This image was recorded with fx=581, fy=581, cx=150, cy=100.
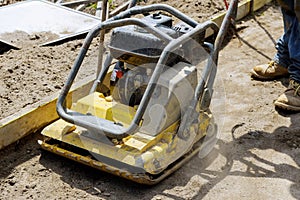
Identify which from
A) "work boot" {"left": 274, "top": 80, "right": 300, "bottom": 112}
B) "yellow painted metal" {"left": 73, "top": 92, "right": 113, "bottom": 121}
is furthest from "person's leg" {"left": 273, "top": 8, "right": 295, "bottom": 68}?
"yellow painted metal" {"left": 73, "top": 92, "right": 113, "bottom": 121}

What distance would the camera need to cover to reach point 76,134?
3.64m

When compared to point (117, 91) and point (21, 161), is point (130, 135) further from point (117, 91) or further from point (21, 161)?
point (21, 161)

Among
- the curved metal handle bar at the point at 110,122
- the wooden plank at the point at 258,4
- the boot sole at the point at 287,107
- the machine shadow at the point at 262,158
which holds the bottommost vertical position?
the machine shadow at the point at 262,158

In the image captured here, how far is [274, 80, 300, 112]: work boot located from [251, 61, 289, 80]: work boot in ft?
1.21

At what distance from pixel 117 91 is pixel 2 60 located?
1358mm

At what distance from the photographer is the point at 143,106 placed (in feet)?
10.9

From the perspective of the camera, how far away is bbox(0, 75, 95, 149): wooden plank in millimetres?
3791

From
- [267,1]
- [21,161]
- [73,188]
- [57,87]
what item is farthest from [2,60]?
[267,1]

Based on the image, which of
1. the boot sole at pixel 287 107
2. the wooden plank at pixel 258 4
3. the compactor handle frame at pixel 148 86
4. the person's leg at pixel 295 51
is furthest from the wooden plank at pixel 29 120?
the wooden plank at pixel 258 4

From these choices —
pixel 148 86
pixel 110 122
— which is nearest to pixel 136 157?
pixel 110 122

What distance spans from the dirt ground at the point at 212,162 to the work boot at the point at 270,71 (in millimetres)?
62

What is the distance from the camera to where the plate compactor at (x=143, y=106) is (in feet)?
11.3

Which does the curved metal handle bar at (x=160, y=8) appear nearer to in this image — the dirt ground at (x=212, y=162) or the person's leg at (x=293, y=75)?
the dirt ground at (x=212, y=162)

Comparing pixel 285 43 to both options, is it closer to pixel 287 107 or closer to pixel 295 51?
pixel 295 51
